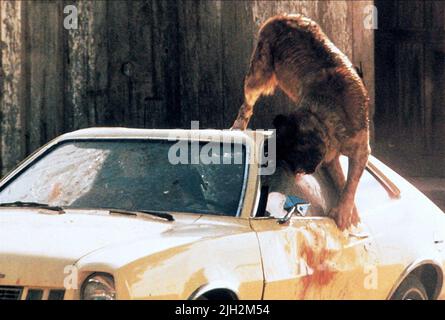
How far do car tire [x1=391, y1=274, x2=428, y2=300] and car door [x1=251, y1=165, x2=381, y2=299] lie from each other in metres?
0.29

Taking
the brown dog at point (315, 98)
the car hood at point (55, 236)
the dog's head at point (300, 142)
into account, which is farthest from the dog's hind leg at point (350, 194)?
the car hood at point (55, 236)

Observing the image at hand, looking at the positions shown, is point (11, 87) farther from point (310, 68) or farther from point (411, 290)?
point (411, 290)

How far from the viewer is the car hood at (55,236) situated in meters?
5.00

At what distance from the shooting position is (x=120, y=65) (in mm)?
10570

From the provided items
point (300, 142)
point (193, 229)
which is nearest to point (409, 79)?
point (300, 142)

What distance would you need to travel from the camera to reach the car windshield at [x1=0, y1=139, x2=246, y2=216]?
5953 millimetres

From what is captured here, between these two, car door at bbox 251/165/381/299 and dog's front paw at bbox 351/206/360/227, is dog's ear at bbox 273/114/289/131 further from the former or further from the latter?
dog's front paw at bbox 351/206/360/227

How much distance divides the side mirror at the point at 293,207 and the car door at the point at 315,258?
5cm

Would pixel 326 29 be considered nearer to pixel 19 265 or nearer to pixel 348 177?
pixel 348 177

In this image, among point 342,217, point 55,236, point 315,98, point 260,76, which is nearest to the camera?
point 55,236

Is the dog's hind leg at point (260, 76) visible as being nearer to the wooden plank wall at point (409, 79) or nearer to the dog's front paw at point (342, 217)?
the dog's front paw at point (342, 217)

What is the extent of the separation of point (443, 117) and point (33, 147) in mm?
3930

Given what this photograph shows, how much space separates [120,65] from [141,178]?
457cm
